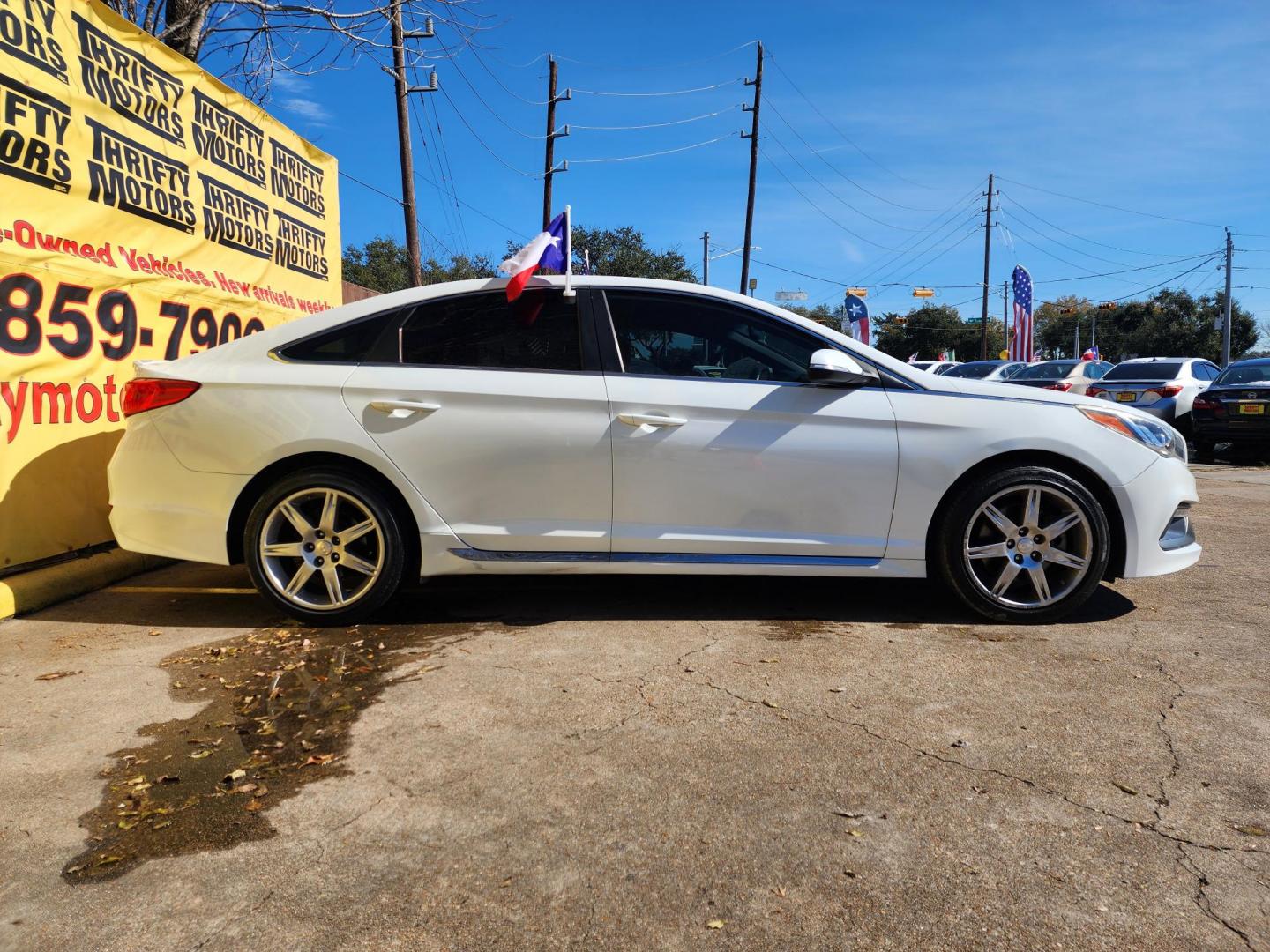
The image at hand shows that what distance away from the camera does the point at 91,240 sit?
509 cm

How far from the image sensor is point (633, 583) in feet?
16.3

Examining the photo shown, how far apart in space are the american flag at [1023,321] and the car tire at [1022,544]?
91.0 ft

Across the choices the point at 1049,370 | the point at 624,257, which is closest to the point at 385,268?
the point at 624,257

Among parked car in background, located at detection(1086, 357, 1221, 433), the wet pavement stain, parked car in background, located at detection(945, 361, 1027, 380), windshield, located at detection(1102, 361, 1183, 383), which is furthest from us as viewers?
parked car in background, located at detection(945, 361, 1027, 380)

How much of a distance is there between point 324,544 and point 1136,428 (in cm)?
387

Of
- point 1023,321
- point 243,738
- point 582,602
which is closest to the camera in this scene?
point 243,738

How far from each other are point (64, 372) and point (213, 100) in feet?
9.28

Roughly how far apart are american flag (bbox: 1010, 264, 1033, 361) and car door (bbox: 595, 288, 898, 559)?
28.1 meters

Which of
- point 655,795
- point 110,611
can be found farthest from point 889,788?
point 110,611

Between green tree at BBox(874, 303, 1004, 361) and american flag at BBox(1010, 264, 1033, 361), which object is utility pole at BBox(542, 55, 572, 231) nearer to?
american flag at BBox(1010, 264, 1033, 361)

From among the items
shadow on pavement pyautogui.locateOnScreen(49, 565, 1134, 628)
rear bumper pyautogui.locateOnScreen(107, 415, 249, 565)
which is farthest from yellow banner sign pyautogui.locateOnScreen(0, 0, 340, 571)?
rear bumper pyautogui.locateOnScreen(107, 415, 249, 565)

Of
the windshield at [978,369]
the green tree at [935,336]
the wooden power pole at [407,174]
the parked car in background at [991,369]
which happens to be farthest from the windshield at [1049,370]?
the green tree at [935,336]

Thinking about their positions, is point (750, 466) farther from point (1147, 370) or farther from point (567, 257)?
point (1147, 370)

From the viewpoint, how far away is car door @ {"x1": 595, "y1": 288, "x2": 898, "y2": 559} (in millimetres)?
4000
